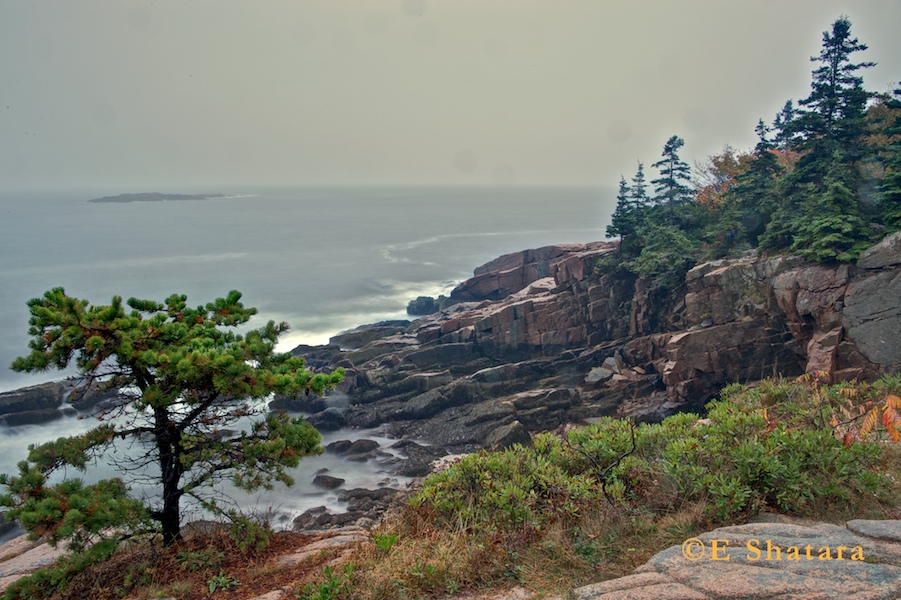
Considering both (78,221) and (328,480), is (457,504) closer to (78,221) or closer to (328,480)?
(328,480)

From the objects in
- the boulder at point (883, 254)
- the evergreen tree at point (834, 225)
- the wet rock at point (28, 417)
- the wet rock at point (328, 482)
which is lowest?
the wet rock at point (328, 482)

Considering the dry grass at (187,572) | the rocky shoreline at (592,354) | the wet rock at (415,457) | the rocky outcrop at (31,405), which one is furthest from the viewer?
the rocky outcrop at (31,405)

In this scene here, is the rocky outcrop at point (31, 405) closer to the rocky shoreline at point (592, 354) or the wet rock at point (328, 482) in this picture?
the rocky shoreline at point (592, 354)

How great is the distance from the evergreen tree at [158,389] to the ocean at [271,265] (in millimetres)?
12094

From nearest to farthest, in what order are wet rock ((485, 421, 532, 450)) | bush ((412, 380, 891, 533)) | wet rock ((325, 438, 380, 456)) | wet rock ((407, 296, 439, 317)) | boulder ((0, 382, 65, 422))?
bush ((412, 380, 891, 533)), wet rock ((485, 421, 532, 450)), wet rock ((325, 438, 380, 456)), boulder ((0, 382, 65, 422)), wet rock ((407, 296, 439, 317))

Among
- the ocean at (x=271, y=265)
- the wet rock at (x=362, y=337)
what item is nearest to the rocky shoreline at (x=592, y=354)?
the wet rock at (x=362, y=337)

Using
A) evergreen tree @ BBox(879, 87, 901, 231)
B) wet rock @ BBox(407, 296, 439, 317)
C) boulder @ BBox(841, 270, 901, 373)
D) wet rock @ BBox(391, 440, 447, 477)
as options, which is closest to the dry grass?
wet rock @ BBox(391, 440, 447, 477)

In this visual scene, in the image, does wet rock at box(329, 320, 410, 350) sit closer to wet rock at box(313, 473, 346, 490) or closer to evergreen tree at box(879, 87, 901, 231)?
wet rock at box(313, 473, 346, 490)

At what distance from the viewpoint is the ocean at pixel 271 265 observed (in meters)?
39.2

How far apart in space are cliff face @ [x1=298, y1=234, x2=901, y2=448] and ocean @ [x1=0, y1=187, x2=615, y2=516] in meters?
4.68

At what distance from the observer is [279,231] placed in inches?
5413

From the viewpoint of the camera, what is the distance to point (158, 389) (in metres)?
7.95

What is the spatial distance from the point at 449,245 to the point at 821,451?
104 meters

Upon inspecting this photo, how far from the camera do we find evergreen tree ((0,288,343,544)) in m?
7.48
